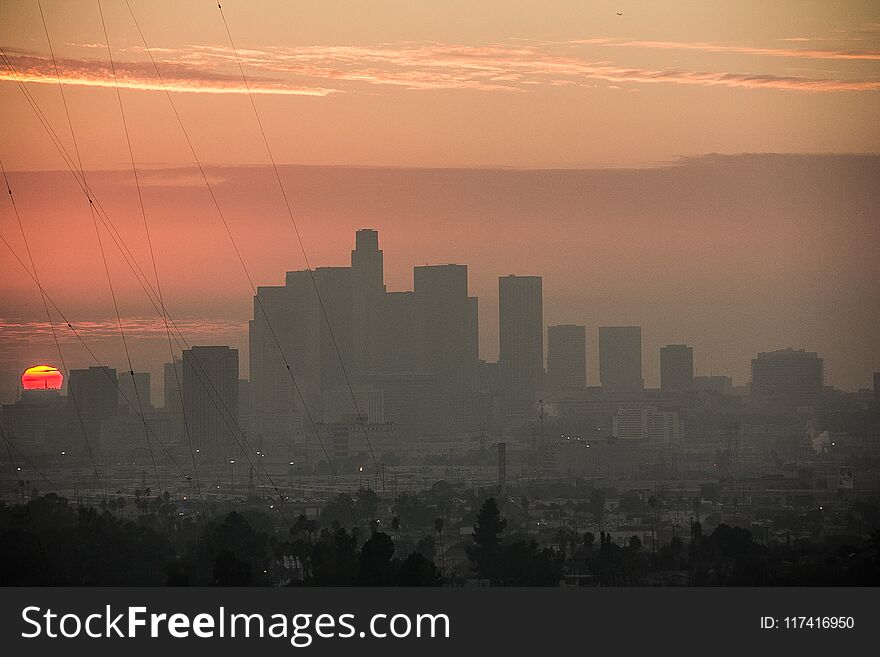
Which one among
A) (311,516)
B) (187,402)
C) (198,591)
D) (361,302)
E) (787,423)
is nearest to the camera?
(198,591)

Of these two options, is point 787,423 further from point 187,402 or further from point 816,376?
point 187,402

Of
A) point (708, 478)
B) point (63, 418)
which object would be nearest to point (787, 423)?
point (708, 478)

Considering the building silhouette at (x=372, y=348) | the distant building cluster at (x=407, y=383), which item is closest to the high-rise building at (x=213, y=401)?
the distant building cluster at (x=407, y=383)

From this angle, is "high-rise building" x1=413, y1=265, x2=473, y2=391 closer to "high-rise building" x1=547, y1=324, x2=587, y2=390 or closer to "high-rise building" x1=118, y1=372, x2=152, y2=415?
"high-rise building" x1=547, y1=324, x2=587, y2=390

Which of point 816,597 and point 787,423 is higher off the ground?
point 787,423

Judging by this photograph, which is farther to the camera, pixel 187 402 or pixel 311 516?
pixel 187 402

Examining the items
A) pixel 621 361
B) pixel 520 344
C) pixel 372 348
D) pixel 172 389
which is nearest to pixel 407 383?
pixel 372 348
